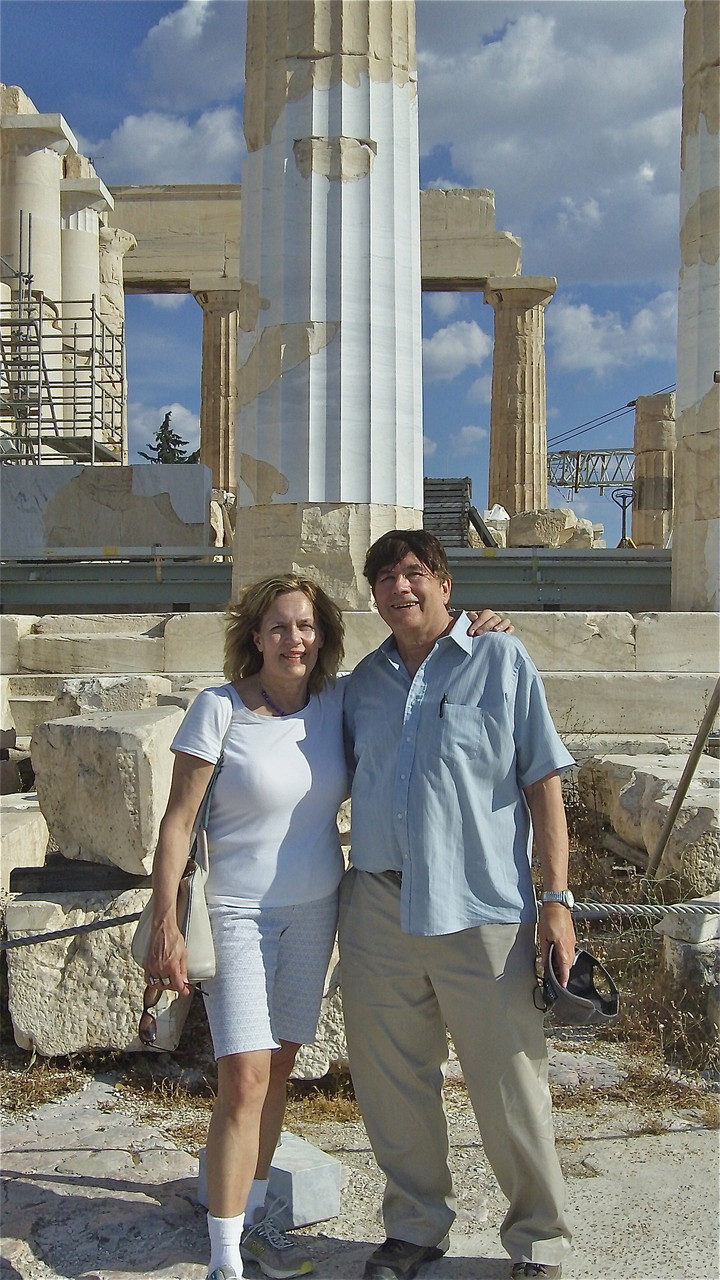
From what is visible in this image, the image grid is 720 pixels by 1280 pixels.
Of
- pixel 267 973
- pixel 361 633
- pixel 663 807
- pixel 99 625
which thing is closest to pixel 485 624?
pixel 267 973

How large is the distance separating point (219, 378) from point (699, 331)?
14.3 m

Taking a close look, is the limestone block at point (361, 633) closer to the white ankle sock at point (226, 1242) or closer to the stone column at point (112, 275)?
the white ankle sock at point (226, 1242)

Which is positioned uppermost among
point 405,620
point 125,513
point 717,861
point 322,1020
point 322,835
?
point 125,513

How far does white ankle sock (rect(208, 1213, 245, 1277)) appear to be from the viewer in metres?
2.54

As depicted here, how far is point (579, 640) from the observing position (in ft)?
26.9

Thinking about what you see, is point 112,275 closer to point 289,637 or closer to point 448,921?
point 289,637

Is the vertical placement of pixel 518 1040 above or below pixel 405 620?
below

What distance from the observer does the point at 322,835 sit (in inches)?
110

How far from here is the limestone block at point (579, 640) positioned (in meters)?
8.18

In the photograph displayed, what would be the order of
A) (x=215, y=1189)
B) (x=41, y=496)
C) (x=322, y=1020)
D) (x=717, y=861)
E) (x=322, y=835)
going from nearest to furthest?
(x=215, y=1189), (x=322, y=835), (x=322, y=1020), (x=717, y=861), (x=41, y=496)

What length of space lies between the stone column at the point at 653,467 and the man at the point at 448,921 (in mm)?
26809

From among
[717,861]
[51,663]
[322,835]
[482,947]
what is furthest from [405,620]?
[51,663]

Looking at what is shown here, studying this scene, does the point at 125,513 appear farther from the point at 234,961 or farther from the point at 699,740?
the point at 234,961

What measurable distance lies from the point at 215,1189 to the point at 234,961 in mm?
494
